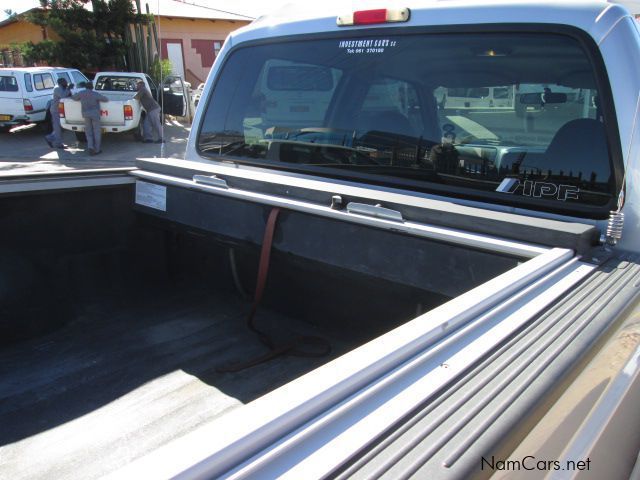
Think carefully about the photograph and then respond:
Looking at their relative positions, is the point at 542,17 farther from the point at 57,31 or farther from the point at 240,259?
the point at 57,31

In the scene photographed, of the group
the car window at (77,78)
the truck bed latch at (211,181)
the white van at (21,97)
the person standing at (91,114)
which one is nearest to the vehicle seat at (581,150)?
the truck bed latch at (211,181)

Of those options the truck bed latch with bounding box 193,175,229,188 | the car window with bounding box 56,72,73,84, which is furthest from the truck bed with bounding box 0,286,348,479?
the car window with bounding box 56,72,73,84

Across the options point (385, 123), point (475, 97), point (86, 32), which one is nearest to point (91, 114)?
point (86, 32)

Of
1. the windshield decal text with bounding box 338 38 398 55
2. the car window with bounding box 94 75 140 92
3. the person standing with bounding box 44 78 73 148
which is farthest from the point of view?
the car window with bounding box 94 75 140 92

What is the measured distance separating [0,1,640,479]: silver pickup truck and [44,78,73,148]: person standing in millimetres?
13226

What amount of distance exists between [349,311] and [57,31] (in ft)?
72.1

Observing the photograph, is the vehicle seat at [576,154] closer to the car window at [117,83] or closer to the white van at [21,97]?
the car window at [117,83]

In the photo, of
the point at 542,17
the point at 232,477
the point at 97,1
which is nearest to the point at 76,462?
the point at 232,477

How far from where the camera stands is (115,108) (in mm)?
14734

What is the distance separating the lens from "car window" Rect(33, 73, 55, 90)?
655 inches

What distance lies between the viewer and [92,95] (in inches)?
544

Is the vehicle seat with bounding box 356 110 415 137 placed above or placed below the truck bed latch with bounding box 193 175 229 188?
above

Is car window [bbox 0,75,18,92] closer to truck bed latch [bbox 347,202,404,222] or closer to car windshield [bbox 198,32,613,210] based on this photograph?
car windshield [bbox 198,32,613,210]

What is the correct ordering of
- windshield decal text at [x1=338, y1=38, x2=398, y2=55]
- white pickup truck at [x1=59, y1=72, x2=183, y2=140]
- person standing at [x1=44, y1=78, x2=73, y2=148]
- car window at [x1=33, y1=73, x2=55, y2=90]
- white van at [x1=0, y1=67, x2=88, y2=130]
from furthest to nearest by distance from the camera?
car window at [x1=33, y1=73, x2=55, y2=90], white van at [x1=0, y1=67, x2=88, y2=130], person standing at [x1=44, y1=78, x2=73, y2=148], white pickup truck at [x1=59, y1=72, x2=183, y2=140], windshield decal text at [x1=338, y1=38, x2=398, y2=55]
